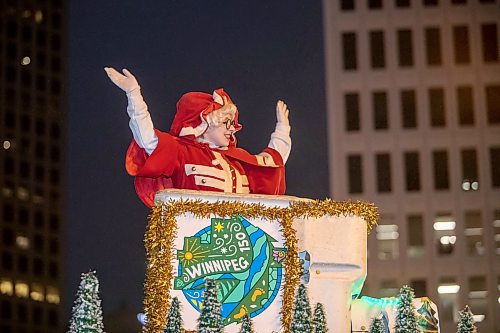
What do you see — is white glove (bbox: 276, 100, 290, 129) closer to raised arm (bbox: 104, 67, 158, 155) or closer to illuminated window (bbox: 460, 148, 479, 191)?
raised arm (bbox: 104, 67, 158, 155)

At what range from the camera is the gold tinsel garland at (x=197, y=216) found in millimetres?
8492

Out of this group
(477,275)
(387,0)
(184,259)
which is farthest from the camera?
(387,0)

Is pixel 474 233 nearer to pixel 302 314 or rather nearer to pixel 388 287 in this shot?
pixel 388 287

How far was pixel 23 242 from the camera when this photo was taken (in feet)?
→ 267

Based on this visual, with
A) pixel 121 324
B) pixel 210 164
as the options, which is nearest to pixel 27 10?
pixel 121 324

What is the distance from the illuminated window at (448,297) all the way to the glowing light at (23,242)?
2015 inches

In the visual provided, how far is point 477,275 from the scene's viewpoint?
3675 cm

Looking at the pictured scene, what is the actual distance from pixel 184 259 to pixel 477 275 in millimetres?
29662

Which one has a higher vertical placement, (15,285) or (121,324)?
(15,285)

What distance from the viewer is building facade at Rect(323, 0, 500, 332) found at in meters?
36.6

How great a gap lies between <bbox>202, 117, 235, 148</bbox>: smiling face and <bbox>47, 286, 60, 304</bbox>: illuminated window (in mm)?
73660

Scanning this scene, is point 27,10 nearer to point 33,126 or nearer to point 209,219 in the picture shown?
point 33,126

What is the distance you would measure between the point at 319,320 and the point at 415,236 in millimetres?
29617

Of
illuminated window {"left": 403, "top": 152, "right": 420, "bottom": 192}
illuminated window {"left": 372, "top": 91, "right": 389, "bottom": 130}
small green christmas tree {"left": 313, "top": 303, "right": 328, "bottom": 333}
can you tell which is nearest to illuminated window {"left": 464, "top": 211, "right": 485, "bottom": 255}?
illuminated window {"left": 403, "top": 152, "right": 420, "bottom": 192}
